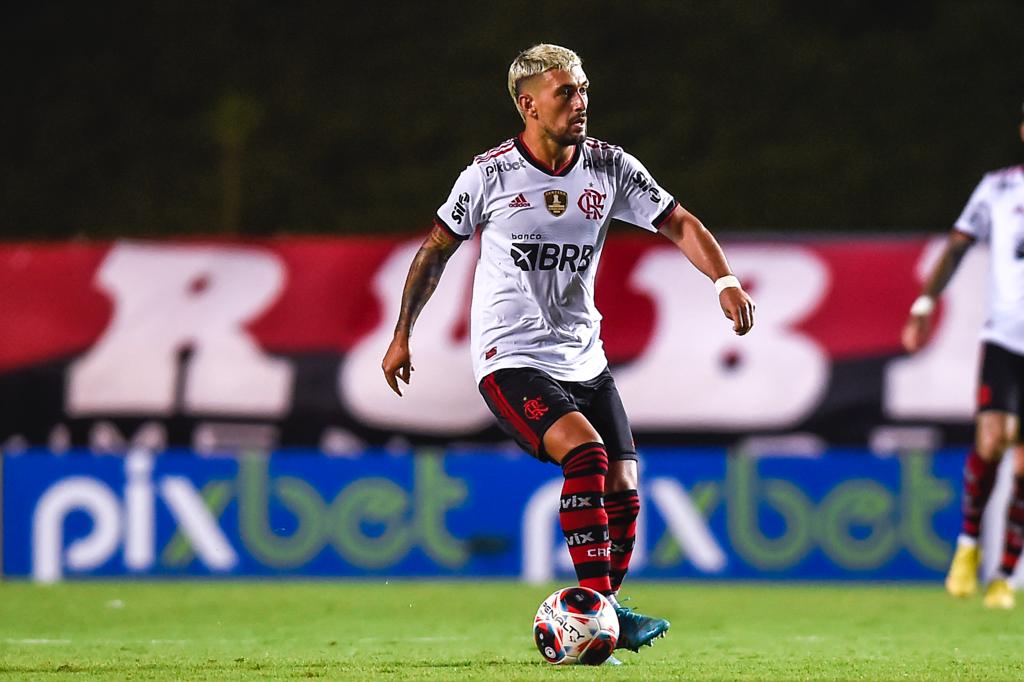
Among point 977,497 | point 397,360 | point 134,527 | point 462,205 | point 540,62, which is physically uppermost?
point 540,62

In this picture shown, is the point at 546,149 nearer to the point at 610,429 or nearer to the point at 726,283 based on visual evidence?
the point at 726,283

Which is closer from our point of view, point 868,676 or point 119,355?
point 868,676

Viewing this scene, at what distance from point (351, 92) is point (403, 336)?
52.0 ft

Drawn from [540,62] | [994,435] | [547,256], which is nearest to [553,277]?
[547,256]

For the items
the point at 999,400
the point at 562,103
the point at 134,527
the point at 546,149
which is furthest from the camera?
the point at 134,527

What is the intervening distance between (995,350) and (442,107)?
13263 mm

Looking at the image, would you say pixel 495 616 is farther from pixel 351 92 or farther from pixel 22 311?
pixel 351 92

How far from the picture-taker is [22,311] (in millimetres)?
11039

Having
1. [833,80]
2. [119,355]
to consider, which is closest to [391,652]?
[119,355]

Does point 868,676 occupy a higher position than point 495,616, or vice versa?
point 868,676

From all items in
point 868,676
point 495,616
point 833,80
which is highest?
point 833,80

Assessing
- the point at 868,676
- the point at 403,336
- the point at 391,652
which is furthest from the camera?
the point at 391,652

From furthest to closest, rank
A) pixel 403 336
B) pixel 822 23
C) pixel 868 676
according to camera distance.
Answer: pixel 822 23 → pixel 403 336 → pixel 868 676

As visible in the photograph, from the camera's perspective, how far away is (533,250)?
17.9 feet
